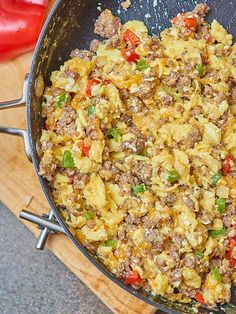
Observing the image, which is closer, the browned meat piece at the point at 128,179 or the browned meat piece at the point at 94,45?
the browned meat piece at the point at 128,179

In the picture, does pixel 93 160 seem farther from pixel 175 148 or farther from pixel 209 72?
pixel 209 72

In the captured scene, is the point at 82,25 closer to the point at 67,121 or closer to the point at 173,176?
the point at 67,121

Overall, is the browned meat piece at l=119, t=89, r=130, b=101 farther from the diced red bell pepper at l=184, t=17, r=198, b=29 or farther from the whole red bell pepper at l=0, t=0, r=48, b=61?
the whole red bell pepper at l=0, t=0, r=48, b=61

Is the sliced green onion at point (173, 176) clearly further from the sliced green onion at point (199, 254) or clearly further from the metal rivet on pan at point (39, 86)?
the metal rivet on pan at point (39, 86)

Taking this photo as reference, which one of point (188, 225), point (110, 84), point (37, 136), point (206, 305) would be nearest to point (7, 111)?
point (37, 136)

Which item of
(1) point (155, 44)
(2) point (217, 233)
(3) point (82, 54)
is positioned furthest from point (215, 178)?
(3) point (82, 54)

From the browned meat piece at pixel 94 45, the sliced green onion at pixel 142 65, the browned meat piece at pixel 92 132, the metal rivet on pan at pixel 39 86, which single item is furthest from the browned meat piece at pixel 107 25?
the browned meat piece at pixel 92 132

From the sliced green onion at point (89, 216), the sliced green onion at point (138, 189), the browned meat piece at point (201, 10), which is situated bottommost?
the sliced green onion at point (89, 216)
